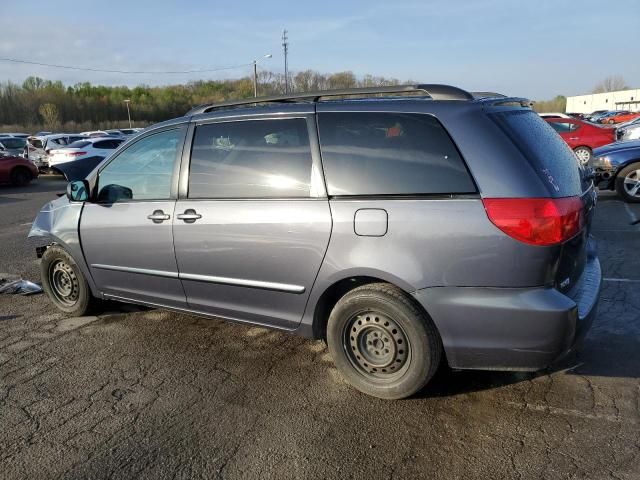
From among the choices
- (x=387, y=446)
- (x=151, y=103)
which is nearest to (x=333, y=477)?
(x=387, y=446)

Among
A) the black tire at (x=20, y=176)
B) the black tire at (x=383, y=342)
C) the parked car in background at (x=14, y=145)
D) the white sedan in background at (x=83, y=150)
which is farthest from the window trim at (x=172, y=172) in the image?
the parked car in background at (x=14, y=145)

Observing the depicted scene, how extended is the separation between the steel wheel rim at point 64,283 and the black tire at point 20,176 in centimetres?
1455

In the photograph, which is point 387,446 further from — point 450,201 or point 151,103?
point 151,103

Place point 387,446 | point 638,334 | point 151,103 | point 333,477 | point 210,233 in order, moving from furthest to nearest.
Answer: point 151,103 < point 638,334 < point 210,233 < point 387,446 < point 333,477

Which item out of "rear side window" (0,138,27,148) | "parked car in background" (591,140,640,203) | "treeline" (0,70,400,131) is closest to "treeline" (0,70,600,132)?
"treeline" (0,70,400,131)

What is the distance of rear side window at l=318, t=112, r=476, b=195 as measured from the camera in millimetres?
2871

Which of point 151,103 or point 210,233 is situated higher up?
point 151,103

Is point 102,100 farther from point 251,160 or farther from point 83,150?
point 251,160

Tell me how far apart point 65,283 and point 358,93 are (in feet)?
10.8

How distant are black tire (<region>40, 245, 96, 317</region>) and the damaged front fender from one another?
0.11m

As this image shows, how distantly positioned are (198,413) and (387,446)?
114 cm

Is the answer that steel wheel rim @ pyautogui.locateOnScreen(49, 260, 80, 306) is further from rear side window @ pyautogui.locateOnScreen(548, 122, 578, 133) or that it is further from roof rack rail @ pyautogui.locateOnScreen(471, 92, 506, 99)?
rear side window @ pyautogui.locateOnScreen(548, 122, 578, 133)

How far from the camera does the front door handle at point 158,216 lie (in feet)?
12.5

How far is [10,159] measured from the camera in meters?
17.1
